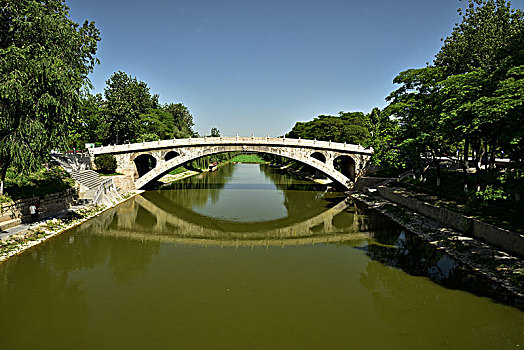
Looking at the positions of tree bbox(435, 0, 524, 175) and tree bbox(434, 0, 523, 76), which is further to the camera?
tree bbox(434, 0, 523, 76)

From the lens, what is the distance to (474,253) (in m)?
16.7

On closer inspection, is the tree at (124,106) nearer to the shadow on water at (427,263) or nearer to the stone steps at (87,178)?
the stone steps at (87,178)

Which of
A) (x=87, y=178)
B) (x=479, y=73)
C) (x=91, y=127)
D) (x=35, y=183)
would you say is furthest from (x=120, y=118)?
(x=479, y=73)

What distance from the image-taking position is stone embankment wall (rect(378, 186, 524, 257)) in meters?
15.8

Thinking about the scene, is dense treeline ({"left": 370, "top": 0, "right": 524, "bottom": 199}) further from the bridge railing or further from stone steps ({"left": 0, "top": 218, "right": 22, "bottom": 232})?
stone steps ({"left": 0, "top": 218, "right": 22, "bottom": 232})

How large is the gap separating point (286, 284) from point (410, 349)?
567 cm

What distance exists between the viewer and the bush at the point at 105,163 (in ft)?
127

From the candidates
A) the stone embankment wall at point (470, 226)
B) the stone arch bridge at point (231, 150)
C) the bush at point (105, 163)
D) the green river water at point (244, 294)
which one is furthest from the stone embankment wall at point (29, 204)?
the stone embankment wall at point (470, 226)

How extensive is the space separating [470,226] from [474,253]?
3.34 m

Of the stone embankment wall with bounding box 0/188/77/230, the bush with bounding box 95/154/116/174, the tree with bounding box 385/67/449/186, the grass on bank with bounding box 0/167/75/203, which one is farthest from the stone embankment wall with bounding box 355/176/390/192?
the grass on bank with bounding box 0/167/75/203

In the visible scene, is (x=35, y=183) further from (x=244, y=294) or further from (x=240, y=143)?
(x=240, y=143)

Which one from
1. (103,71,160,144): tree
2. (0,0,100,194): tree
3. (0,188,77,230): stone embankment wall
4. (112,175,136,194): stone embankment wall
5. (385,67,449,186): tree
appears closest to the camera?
(0,0,100,194): tree

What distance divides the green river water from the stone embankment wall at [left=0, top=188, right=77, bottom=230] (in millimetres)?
2955

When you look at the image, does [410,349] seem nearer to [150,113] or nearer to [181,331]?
[181,331]
